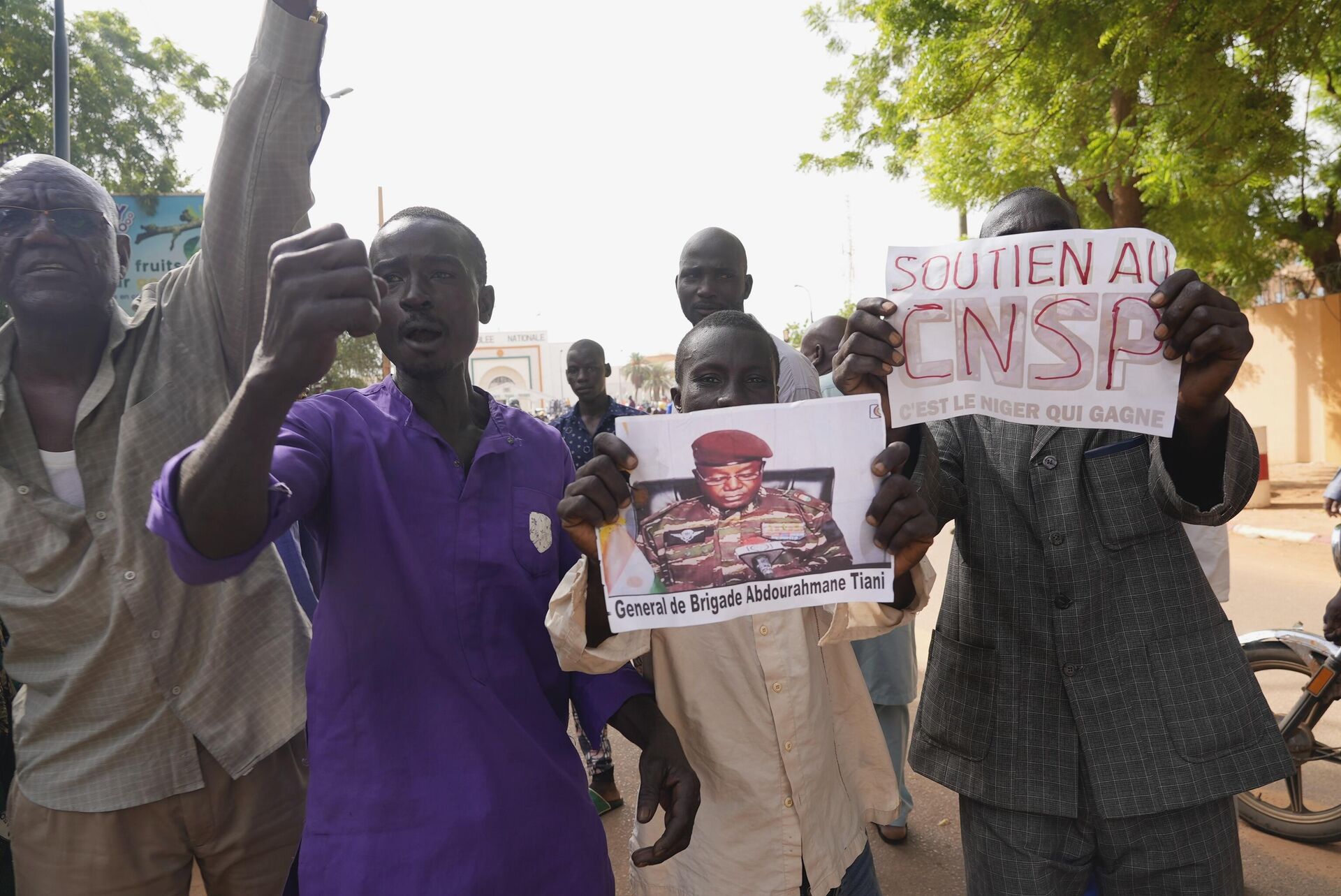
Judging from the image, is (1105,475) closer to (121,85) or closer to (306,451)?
(306,451)

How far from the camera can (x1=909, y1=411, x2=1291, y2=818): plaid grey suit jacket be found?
1794 millimetres

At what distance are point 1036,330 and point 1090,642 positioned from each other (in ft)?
2.23

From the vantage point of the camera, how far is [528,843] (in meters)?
1.68

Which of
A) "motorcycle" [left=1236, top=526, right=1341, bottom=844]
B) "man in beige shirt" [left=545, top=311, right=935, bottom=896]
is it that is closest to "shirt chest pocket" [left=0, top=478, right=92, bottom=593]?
"man in beige shirt" [left=545, top=311, right=935, bottom=896]

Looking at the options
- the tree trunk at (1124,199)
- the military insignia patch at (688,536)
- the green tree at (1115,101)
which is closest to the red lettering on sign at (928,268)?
the military insignia patch at (688,536)

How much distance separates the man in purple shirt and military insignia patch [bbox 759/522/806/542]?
0.47m

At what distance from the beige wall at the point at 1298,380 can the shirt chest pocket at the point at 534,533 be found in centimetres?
1723

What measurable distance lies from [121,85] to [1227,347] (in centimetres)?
1825

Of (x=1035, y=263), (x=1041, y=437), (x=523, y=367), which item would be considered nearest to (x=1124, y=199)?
(x=1041, y=437)

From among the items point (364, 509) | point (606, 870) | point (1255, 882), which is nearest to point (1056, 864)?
point (606, 870)

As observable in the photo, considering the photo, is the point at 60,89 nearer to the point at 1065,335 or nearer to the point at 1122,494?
the point at 1065,335

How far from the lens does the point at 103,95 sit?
14.8m

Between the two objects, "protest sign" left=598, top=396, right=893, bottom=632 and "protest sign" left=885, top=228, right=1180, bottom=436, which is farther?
"protest sign" left=885, top=228, right=1180, bottom=436

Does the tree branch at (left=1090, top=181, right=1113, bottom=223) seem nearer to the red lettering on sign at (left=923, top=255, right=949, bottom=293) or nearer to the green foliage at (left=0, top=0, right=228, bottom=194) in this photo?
the red lettering on sign at (left=923, top=255, right=949, bottom=293)
